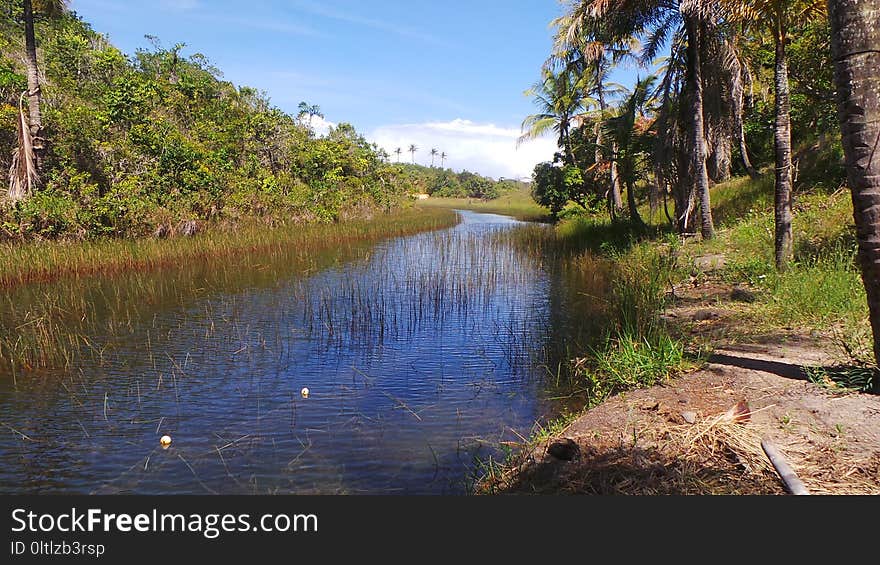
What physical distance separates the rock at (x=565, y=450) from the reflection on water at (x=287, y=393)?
89 centimetres

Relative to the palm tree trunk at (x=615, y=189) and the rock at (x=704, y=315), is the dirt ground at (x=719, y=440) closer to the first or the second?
the rock at (x=704, y=315)

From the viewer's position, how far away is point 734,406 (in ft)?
15.7

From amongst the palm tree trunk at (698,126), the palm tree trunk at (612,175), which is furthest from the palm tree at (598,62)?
the palm tree trunk at (698,126)

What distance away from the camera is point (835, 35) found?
458cm

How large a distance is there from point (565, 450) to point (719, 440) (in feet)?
3.78

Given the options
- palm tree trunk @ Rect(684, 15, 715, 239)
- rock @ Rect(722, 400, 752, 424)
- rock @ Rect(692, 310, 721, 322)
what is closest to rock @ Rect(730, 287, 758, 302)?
rock @ Rect(692, 310, 721, 322)

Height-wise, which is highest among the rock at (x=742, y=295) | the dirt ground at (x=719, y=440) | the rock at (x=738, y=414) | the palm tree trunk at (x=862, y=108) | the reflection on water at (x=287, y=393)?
the palm tree trunk at (x=862, y=108)

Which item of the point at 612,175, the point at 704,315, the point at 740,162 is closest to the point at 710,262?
the point at 704,315

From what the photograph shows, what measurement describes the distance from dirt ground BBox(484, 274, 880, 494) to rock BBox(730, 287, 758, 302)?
318 cm

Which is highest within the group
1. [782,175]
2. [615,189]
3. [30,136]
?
[30,136]

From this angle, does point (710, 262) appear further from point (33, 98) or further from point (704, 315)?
point (33, 98)

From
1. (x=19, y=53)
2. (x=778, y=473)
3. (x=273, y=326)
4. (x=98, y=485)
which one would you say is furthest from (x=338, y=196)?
(x=778, y=473)

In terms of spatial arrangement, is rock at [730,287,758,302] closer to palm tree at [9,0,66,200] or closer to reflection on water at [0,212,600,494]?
reflection on water at [0,212,600,494]

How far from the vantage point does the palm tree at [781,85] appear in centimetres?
929
